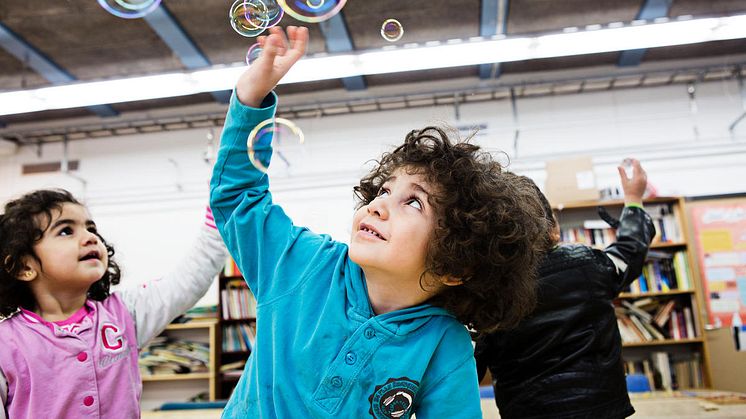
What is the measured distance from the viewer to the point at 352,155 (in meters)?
6.08

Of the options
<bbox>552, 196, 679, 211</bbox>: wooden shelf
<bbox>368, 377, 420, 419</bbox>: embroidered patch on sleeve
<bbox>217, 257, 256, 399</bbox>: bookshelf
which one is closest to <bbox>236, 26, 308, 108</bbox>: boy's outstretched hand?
<bbox>368, 377, 420, 419</bbox>: embroidered patch on sleeve

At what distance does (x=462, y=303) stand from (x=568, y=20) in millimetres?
4523

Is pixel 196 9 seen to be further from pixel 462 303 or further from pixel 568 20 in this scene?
pixel 462 303

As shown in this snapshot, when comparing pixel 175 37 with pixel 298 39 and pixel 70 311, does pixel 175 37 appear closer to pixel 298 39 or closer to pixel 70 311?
pixel 70 311

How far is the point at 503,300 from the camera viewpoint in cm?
115

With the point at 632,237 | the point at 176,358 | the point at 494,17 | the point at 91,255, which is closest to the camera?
the point at 91,255

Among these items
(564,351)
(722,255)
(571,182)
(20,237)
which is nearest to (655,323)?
(722,255)

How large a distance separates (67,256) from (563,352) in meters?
1.42

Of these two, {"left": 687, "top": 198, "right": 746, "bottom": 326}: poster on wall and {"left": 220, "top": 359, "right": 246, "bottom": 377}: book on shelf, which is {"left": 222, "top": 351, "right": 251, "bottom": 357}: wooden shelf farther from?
{"left": 687, "top": 198, "right": 746, "bottom": 326}: poster on wall

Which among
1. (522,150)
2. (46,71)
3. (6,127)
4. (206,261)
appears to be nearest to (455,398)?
(206,261)

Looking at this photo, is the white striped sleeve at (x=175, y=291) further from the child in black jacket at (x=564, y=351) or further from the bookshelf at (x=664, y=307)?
the bookshelf at (x=664, y=307)

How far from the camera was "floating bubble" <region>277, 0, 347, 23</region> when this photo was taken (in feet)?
5.24

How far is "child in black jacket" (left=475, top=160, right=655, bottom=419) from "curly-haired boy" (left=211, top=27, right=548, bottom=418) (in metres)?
0.46

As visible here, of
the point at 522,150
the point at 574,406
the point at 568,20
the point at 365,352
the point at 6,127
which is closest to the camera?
the point at 365,352
